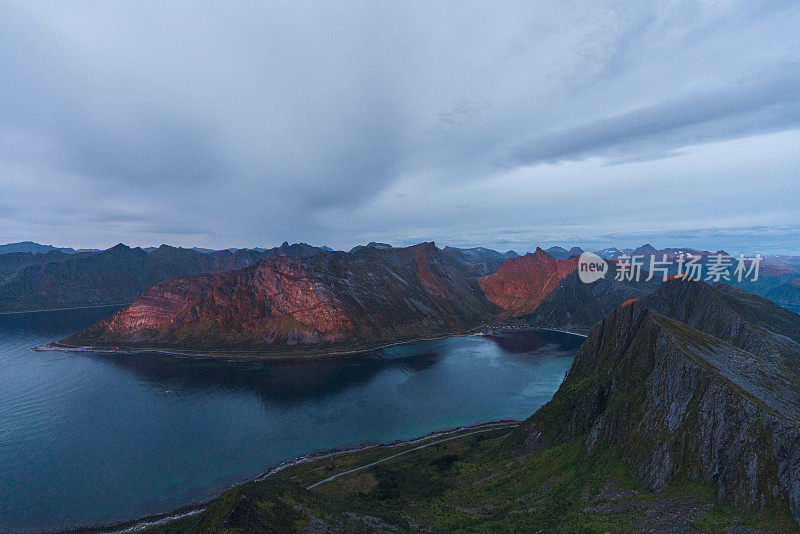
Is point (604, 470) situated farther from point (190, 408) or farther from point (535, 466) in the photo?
point (190, 408)

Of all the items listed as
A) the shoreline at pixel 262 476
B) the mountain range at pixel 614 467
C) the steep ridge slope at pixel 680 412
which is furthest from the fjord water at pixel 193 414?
the steep ridge slope at pixel 680 412

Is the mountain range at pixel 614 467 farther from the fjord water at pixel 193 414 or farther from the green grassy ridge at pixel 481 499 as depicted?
the fjord water at pixel 193 414

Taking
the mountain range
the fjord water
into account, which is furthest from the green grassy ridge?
the fjord water

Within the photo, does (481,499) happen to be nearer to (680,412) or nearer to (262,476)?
(680,412)

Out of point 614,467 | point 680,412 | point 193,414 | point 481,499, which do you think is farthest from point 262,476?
point 680,412

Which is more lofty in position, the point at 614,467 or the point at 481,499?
the point at 614,467
